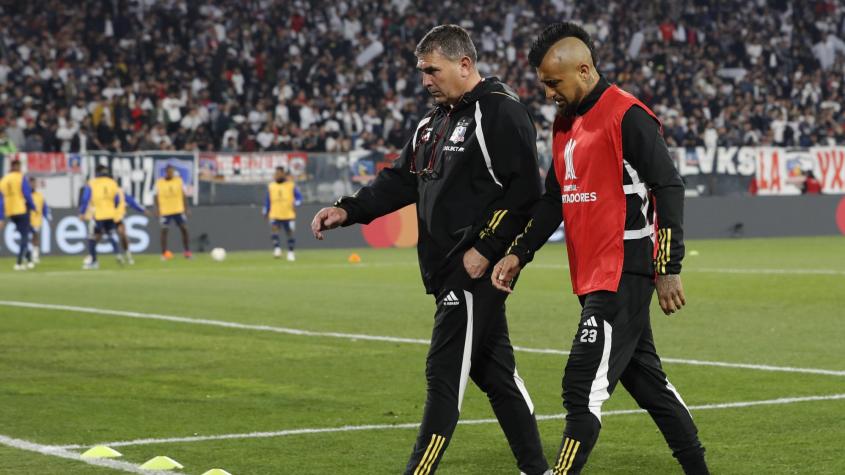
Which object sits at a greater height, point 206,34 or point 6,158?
point 206,34

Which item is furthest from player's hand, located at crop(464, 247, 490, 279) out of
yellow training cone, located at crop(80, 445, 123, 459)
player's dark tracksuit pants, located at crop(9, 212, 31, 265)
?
player's dark tracksuit pants, located at crop(9, 212, 31, 265)

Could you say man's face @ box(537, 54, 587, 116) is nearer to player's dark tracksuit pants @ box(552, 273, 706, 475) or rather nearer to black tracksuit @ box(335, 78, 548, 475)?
black tracksuit @ box(335, 78, 548, 475)

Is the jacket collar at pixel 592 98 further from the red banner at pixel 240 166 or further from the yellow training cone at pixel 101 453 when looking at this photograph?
the red banner at pixel 240 166

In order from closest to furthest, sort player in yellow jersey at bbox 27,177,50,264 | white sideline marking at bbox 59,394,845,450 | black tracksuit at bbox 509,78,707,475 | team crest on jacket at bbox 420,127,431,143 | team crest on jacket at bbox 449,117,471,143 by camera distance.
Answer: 1. black tracksuit at bbox 509,78,707,475
2. team crest on jacket at bbox 449,117,471,143
3. team crest on jacket at bbox 420,127,431,143
4. white sideline marking at bbox 59,394,845,450
5. player in yellow jersey at bbox 27,177,50,264

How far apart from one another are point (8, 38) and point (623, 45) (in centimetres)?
1873

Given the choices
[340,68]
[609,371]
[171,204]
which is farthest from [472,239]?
[340,68]

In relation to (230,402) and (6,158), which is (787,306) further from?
(6,158)

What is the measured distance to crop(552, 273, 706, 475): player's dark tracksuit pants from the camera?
18.8ft

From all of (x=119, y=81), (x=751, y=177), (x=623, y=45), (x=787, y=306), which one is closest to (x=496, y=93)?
(x=787, y=306)

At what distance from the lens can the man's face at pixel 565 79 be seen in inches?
236

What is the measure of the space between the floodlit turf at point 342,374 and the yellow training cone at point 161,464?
0.23 feet

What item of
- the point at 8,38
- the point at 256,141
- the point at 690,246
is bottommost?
the point at 690,246

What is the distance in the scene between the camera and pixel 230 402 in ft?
32.2

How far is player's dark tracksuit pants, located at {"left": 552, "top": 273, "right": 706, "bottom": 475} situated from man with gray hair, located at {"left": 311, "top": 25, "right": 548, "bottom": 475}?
507mm
